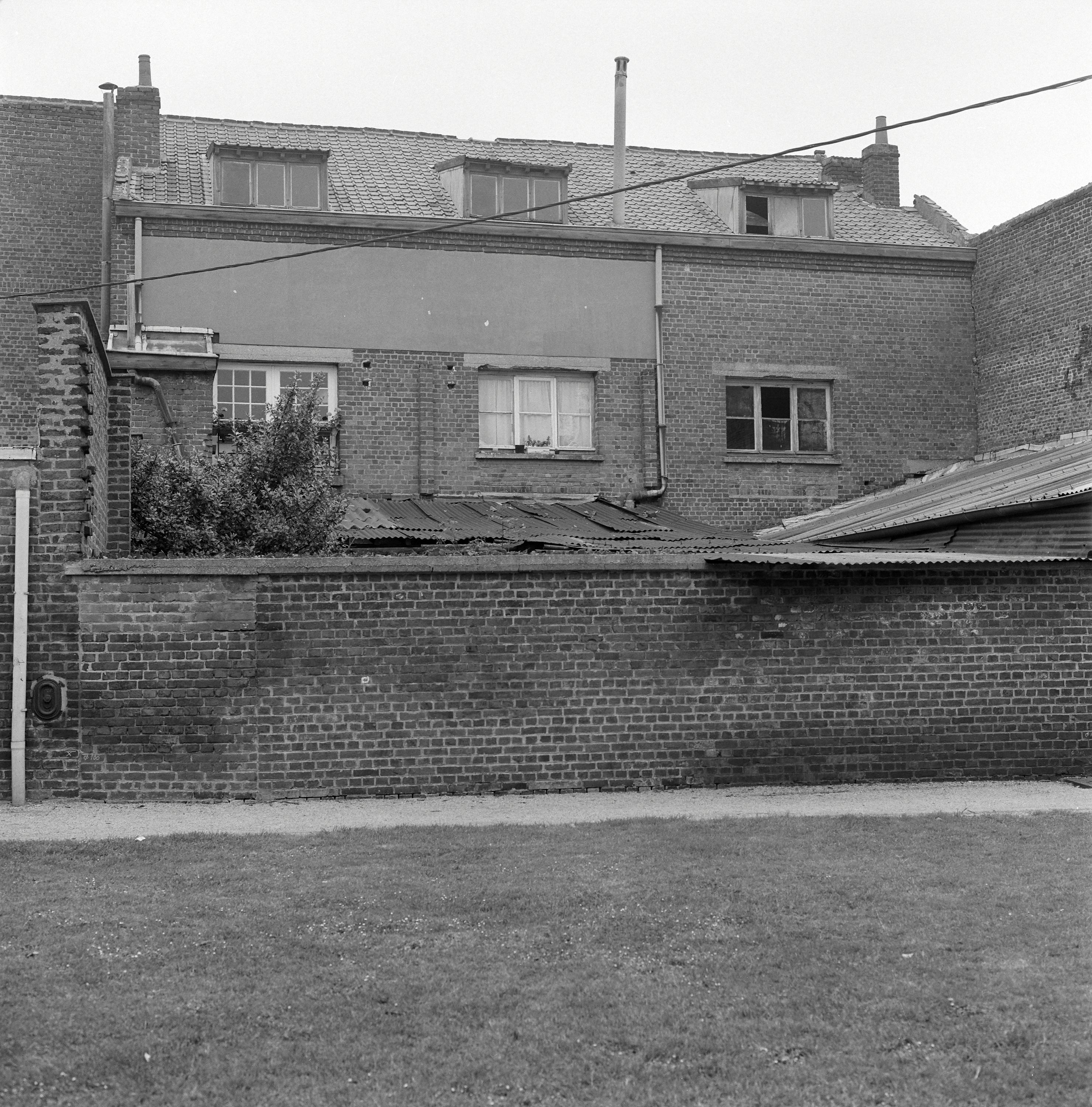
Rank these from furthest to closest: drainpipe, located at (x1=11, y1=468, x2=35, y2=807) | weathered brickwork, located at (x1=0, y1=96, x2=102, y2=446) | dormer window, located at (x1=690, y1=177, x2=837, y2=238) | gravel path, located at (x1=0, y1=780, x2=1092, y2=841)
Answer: weathered brickwork, located at (x1=0, y1=96, x2=102, y2=446) → dormer window, located at (x1=690, y1=177, x2=837, y2=238) → drainpipe, located at (x1=11, y1=468, x2=35, y2=807) → gravel path, located at (x1=0, y1=780, x2=1092, y2=841)

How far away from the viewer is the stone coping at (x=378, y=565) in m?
11.6

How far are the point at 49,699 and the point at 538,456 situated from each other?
12.1 meters

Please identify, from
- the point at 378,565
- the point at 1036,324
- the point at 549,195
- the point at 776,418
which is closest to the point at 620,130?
the point at 549,195

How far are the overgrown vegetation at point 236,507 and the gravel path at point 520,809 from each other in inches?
142

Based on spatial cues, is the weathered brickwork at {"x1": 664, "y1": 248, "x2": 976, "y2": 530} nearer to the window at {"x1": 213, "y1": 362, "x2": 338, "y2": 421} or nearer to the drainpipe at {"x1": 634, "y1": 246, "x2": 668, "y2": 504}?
the drainpipe at {"x1": 634, "y1": 246, "x2": 668, "y2": 504}

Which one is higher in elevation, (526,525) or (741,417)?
(741,417)

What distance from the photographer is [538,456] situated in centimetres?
2253

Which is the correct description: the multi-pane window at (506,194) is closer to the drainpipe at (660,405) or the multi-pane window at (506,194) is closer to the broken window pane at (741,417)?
the drainpipe at (660,405)

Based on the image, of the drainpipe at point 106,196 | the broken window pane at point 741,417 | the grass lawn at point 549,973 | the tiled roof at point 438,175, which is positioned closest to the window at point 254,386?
the drainpipe at point 106,196

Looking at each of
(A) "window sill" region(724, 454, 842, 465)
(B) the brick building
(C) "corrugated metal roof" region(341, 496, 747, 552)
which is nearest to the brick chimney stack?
(B) the brick building

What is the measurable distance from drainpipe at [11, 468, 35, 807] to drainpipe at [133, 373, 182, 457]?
5751 mm

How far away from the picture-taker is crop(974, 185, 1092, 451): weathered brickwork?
21750 millimetres

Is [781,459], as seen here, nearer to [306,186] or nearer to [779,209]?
[779,209]

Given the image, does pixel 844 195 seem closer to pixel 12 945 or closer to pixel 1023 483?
pixel 1023 483
